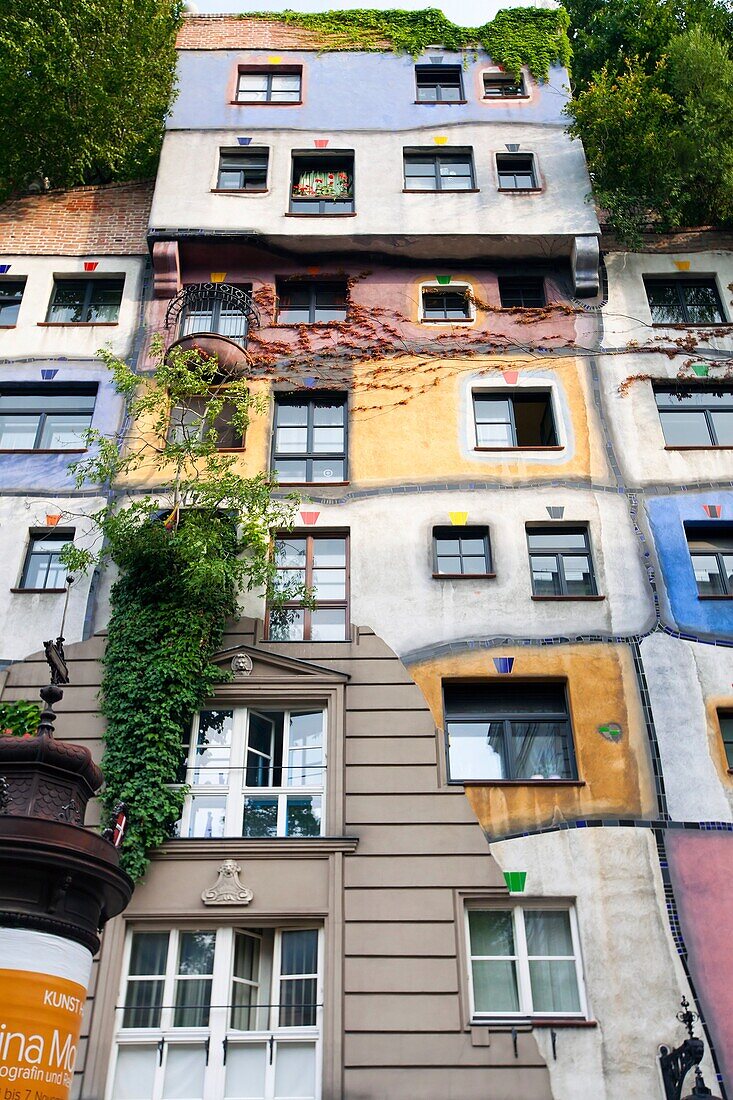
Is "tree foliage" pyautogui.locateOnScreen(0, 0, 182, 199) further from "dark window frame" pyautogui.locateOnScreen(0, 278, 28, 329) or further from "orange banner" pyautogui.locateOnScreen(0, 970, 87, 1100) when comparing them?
"orange banner" pyautogui.locateOnScreen(0, 970, 87, 1100)

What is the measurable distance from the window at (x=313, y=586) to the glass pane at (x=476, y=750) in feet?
8.10

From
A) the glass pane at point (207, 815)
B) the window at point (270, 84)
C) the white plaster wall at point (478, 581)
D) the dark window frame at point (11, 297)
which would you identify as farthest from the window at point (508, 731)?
the window at point (270, 84)

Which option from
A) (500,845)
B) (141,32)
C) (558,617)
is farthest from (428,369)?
(141,32)

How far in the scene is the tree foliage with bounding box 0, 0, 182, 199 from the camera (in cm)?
2305

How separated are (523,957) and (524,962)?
0.22 ft

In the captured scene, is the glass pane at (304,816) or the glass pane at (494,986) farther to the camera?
the glass pane at (304,816)

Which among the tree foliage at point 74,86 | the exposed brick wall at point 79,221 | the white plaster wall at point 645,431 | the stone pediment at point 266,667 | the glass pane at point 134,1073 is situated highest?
the tree foliage at point 74,86

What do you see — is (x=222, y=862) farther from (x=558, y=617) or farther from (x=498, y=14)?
(x=498, y=14)

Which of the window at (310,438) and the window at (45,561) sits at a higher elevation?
the window at (310,438)

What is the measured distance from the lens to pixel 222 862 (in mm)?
14602

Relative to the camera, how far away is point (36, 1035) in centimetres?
877

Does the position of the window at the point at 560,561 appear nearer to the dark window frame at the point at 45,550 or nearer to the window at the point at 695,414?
the window at the point at 695,414

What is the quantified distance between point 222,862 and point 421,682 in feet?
13.4

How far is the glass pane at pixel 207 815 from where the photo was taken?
15.0 metres
